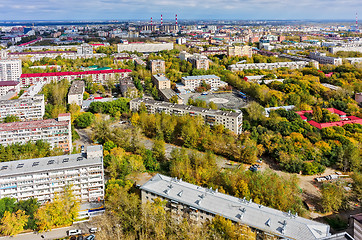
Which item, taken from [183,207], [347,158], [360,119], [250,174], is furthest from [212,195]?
[360,119]

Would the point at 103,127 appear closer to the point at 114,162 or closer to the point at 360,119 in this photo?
the point at 114,162

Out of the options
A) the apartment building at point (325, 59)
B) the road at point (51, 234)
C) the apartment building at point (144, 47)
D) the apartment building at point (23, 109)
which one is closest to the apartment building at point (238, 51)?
the apartment building at point (325, 59)

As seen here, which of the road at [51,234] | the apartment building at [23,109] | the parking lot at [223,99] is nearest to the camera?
the road at [51,234]

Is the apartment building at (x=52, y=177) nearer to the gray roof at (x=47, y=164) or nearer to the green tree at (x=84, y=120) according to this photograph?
the gray roof at (x=47, y=164)

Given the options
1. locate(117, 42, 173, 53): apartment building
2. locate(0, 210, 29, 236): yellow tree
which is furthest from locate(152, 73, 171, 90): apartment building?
locate(117, 42, 173, 53): apartment building

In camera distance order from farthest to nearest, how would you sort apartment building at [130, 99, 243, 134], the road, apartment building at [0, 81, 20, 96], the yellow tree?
apartment building at [0, 81, 20, 96], apartment building at [130, 99, 243, 134], the road, the yellow tree

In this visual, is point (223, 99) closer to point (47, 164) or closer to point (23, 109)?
point (23, 109)

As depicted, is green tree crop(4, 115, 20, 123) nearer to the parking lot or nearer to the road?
the road
